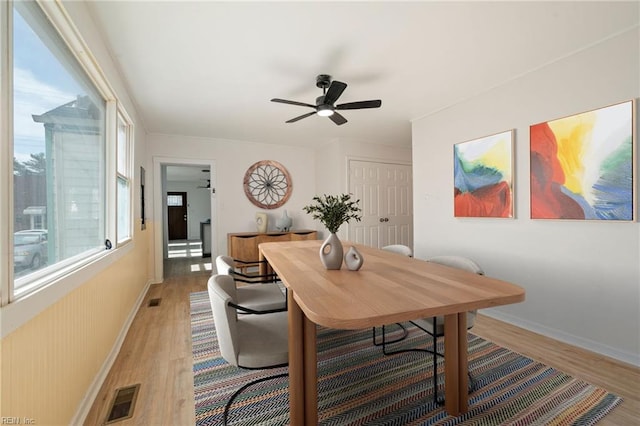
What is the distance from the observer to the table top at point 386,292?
933 mm

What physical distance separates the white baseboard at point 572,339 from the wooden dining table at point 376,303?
56.9 inches

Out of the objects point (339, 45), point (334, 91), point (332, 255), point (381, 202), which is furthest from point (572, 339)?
point (381, 202)

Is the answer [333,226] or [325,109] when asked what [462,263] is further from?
[325,109]

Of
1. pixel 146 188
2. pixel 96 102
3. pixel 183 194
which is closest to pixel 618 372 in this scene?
pixel 96 102

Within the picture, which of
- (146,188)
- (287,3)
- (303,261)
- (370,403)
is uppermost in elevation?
(287,3)

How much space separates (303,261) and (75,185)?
1.48 meters

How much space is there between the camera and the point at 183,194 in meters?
10.5

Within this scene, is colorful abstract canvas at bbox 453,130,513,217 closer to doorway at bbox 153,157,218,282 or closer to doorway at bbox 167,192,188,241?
doorway at bbox 153,157,218,282

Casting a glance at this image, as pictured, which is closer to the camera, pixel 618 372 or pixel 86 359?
pixel 86 359

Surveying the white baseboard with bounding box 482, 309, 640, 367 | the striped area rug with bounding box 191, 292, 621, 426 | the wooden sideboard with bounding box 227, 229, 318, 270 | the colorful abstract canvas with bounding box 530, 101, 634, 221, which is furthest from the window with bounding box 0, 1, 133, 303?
the white baseboard with bounding box 482, 309, 640, 367

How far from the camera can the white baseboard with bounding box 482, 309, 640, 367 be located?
1928 millimetres

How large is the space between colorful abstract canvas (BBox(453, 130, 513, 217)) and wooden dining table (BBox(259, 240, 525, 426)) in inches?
60.5

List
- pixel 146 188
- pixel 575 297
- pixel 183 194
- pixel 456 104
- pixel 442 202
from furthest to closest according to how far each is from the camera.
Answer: pixel 183 194
pixel 146 188
pixel 442 202
pixel 456 104
pixel 575 297

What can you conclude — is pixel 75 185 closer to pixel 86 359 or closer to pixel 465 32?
pixel 86 359
